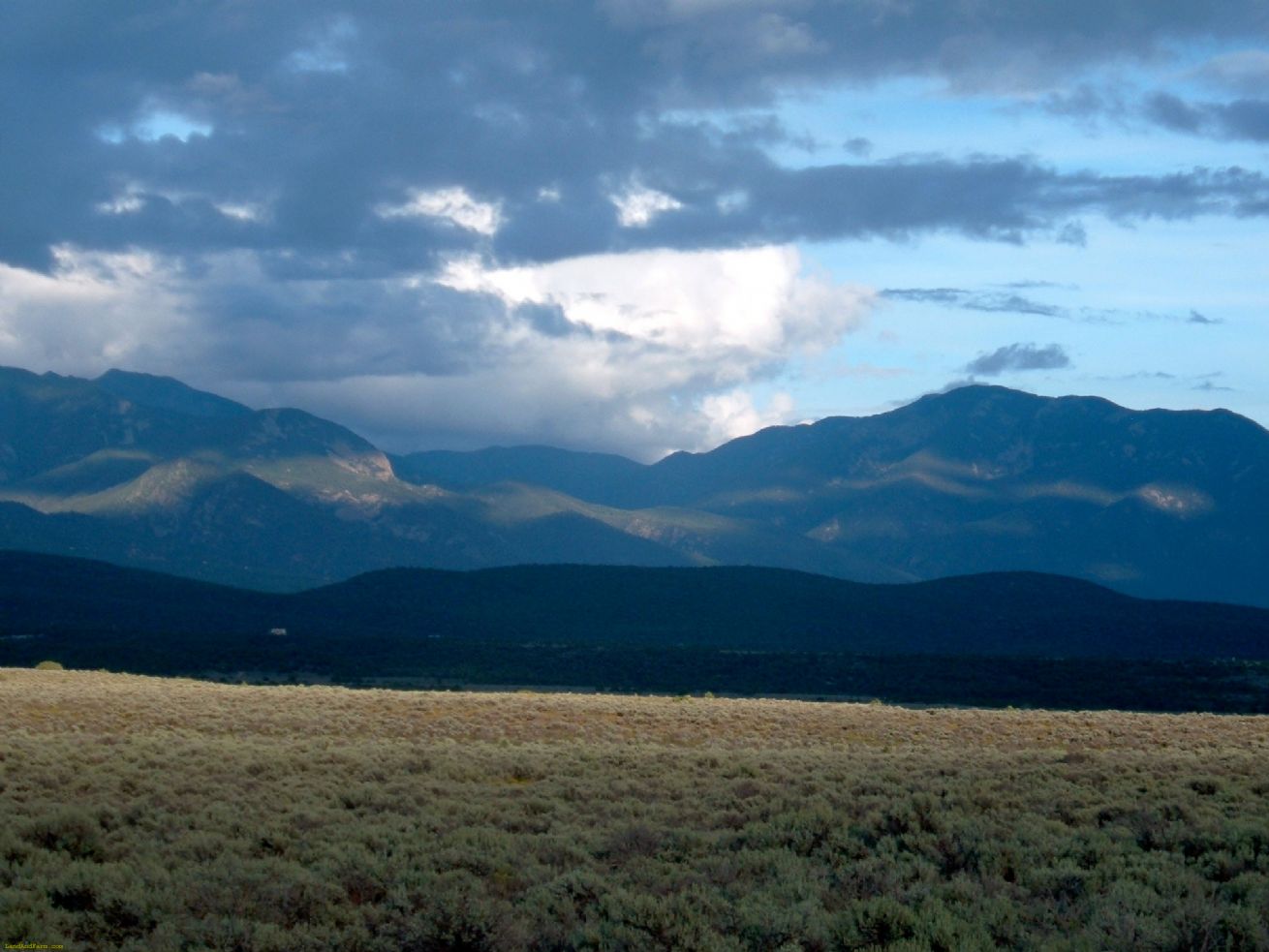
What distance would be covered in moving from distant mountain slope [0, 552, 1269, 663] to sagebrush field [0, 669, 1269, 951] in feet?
280

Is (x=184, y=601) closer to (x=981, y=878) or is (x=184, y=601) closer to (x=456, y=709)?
(x=456, y=709)

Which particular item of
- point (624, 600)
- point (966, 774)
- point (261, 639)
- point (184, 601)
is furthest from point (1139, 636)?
point (966, 774)

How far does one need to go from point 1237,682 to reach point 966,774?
47668 millimetres

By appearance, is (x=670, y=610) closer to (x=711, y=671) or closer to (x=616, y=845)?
(x=711, y=671)

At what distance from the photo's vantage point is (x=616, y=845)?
13688 mm

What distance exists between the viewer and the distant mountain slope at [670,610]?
113 m

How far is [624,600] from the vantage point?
140 metres

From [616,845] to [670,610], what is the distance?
122 meters

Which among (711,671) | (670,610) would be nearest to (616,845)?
(711,671)

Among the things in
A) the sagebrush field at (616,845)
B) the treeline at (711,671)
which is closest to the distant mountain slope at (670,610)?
the treeline at (711,671)

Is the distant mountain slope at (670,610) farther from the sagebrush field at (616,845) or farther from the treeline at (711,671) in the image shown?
the sagebrush field at (616,845)

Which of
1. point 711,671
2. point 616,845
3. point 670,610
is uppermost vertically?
point 670,610

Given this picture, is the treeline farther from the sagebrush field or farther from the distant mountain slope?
the sagebrush field

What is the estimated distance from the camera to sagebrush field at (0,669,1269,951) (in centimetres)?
1039
